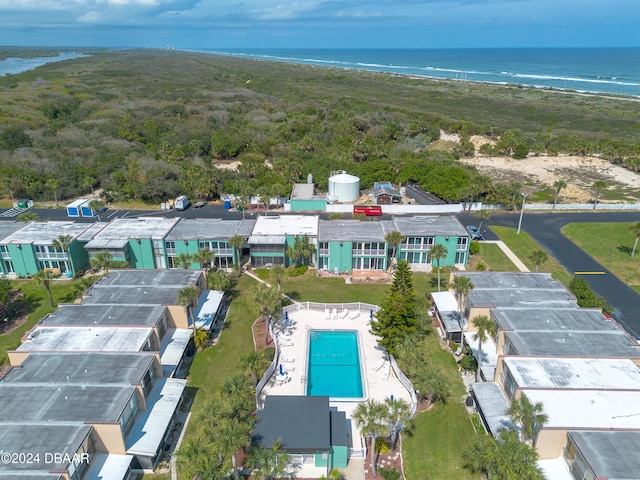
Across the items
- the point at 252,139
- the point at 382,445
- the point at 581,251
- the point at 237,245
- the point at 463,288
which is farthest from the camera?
the point at 252,139

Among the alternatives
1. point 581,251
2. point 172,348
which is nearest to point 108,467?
point 172,348

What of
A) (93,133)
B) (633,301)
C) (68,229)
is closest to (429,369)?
(633,301)

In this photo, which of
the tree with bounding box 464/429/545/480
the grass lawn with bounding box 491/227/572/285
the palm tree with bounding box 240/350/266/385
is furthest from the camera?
the grass lawn with bounding box 491/227/572/285

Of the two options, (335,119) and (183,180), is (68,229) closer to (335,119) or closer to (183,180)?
(183,180)

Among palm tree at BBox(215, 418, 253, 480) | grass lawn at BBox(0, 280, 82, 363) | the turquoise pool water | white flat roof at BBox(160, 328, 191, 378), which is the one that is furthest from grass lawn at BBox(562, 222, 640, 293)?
grass lawn at BBox(0, 280, 82, 363)

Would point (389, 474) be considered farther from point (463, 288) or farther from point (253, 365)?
point (463, 288)

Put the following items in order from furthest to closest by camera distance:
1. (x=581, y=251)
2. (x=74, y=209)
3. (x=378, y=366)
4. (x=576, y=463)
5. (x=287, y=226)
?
(x=74, y=209) < (x=581, y=251) < (x=287, y=226) < (x=378, y=366) < (x=576, y=463)

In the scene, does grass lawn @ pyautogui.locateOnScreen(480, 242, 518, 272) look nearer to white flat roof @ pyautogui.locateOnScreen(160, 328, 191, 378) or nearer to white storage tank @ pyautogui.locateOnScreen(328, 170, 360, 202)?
white storage tank @ pyautogui.locateOnScreen(328, 170, 360, 202)
